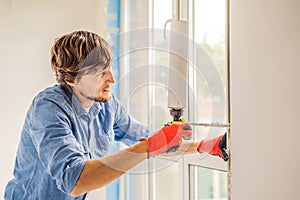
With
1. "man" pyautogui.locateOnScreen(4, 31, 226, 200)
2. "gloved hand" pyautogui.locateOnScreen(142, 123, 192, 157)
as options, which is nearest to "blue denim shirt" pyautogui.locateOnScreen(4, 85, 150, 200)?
"man" pyautogui.locateOnScreen(4, 31, 226, 200)

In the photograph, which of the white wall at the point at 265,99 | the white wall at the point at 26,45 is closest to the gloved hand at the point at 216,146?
the white wall at the point at 265,99

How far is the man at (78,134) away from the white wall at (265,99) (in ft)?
0.66

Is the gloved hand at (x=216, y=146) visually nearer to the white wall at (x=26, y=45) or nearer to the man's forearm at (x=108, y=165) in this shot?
the man's forearm at (x=108, y=165)

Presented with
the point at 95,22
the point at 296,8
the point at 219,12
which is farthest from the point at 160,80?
the point at 296,8

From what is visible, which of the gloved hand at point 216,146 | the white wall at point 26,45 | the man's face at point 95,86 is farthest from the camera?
the white wall at point 26,45

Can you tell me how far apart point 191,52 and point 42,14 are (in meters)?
0.74

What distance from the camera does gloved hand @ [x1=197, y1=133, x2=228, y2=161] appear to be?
1.09m

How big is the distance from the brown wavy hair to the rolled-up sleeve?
17 cm

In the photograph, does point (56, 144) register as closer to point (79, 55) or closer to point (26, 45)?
point (79, 55)

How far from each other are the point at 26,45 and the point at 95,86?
603 millimetres

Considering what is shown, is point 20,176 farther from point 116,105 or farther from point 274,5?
point 274,5

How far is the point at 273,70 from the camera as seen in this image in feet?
2.77

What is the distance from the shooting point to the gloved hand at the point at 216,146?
1.09 metres

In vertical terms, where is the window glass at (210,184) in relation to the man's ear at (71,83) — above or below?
below
